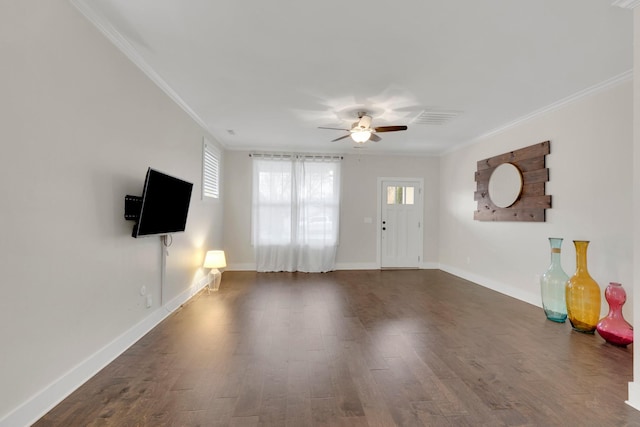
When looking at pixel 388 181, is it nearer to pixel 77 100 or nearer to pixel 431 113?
pixel 431 113

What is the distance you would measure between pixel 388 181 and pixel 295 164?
2.13 metres

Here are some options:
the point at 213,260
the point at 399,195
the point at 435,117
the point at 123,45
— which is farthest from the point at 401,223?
the point at 123,45

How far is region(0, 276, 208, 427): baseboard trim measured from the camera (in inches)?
62.7

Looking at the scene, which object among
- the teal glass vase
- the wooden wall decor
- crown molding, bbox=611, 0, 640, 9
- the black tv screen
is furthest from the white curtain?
crown molding, bbox=611, 0, 640, 9

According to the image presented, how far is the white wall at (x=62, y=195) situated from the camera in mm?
1524

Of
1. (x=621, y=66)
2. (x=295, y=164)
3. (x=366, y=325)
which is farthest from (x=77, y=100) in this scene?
(x=621, y=66)

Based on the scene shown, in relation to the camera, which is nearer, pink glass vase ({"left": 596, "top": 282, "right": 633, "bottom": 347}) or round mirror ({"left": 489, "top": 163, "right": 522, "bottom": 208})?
pink glass vase ({"left": 596, "top": 282, "right": 633, "bottom": 347})

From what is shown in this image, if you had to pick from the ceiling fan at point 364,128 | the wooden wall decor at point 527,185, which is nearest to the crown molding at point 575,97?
the wooden wall decor at point 527,185

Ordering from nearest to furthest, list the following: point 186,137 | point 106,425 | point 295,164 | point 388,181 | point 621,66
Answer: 1. point 106,425
2. point 621,66
3. point 186,137
4. point 295,164
5. point 388,181

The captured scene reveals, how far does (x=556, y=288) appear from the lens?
10.9ft

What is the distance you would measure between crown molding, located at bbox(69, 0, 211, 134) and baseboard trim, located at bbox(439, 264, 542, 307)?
5.37 metres

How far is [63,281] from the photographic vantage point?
1.87 metres

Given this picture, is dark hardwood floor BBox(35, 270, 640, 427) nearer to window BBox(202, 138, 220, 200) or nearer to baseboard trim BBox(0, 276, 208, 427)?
baseboard trim BBox(0, 276, 208, 427)

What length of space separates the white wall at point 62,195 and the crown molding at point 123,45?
75 millimetres
